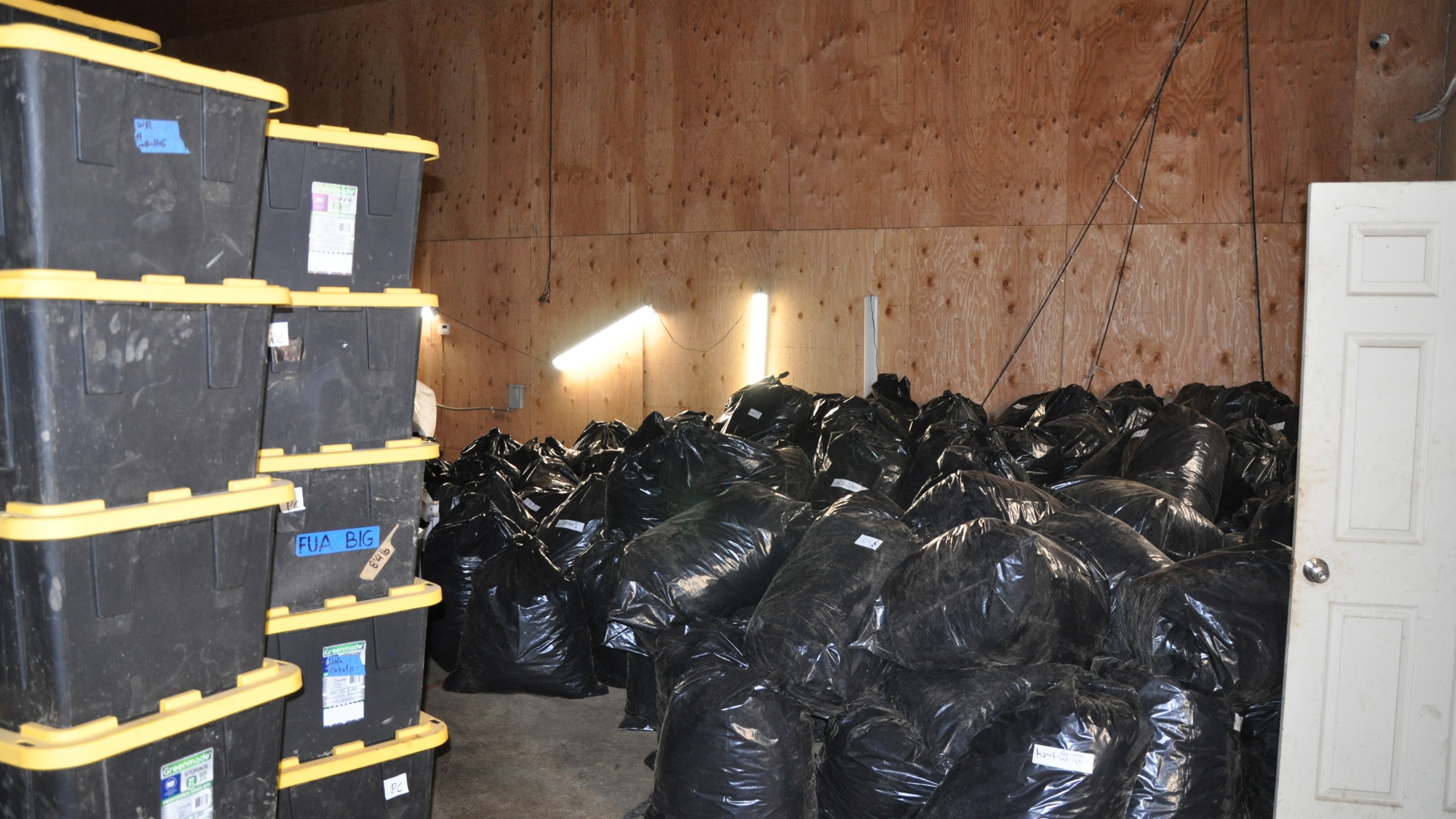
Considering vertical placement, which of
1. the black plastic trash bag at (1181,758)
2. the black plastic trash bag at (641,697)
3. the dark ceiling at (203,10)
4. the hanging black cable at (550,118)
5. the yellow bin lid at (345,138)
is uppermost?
the dark ceiling at (203,10)

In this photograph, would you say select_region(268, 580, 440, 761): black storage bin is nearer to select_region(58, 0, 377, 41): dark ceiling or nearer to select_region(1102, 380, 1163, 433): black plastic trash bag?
select_region(1102, 380, 1163, 433): black plastic trash bag

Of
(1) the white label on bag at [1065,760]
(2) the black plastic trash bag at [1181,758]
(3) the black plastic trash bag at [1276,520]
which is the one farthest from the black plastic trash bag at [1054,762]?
(3) the black plastic trash bag at [1276,520]

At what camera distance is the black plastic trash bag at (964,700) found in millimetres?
2293

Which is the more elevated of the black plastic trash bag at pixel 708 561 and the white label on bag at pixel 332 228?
the white label on bag at pixel 332 228

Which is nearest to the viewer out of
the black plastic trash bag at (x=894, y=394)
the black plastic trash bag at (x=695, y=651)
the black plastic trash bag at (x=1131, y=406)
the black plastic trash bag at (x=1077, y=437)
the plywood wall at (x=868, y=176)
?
the black plastic trash bag at (x=695, y=651)

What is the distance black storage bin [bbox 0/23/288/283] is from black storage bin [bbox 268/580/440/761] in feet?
2.59

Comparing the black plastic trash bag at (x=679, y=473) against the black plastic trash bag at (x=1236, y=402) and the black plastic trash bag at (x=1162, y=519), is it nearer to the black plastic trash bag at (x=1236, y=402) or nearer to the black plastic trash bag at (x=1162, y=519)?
the black plastic trash bag at (x=1162, y=519)

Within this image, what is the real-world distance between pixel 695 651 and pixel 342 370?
1.21 m

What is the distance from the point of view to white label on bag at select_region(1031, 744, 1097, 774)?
6.80 ft

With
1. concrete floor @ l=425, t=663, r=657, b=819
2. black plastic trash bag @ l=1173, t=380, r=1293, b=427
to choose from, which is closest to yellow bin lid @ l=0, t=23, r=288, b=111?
concrete floor @ l=425, t=663, r=657, b=819

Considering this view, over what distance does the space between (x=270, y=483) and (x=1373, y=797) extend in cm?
230

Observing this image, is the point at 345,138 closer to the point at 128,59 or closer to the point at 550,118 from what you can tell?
the point at 128,59

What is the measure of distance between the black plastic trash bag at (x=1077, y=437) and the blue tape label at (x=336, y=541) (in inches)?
108

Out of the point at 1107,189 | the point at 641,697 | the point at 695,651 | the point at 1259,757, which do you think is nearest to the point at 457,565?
the point at 641,697
